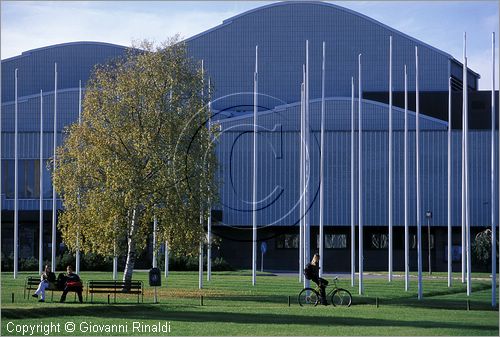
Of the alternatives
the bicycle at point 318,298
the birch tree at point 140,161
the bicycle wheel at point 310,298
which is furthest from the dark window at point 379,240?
the bicycle wheel at point 310,298

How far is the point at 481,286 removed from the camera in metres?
55.8

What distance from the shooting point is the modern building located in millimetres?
81250

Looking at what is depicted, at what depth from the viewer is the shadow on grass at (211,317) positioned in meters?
30.5

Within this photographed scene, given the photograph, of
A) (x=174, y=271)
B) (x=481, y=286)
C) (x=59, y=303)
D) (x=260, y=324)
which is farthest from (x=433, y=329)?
(x=174, y=271)

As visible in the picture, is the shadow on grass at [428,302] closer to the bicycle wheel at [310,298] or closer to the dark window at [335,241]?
the bicycle wheel at [310,298]

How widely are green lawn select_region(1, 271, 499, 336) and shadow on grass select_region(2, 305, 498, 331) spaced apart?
0.10ft

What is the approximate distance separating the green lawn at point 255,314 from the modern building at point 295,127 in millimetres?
32751

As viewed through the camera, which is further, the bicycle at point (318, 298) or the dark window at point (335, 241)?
the dark window at point (335, 241)

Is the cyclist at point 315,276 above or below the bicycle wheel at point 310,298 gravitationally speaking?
above

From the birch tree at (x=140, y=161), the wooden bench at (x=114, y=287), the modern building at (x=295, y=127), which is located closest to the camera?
the wooden bench at (x=114, y=287)

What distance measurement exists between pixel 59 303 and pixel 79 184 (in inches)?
353

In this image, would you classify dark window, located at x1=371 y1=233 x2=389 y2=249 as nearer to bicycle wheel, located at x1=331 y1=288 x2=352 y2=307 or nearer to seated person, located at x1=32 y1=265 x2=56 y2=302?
bicycle wheel, located at x1=331 y1=288 x2=352 y2=307

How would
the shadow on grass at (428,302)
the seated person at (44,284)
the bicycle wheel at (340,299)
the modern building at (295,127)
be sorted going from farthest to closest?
the modern building at (295,127) → the shadow on grass at (428,302) → the seated person at (44,284) → the bicycle wheel at (340,299)

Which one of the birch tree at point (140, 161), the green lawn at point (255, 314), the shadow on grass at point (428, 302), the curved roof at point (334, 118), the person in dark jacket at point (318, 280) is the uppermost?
the curved roof at point (334, 118)
